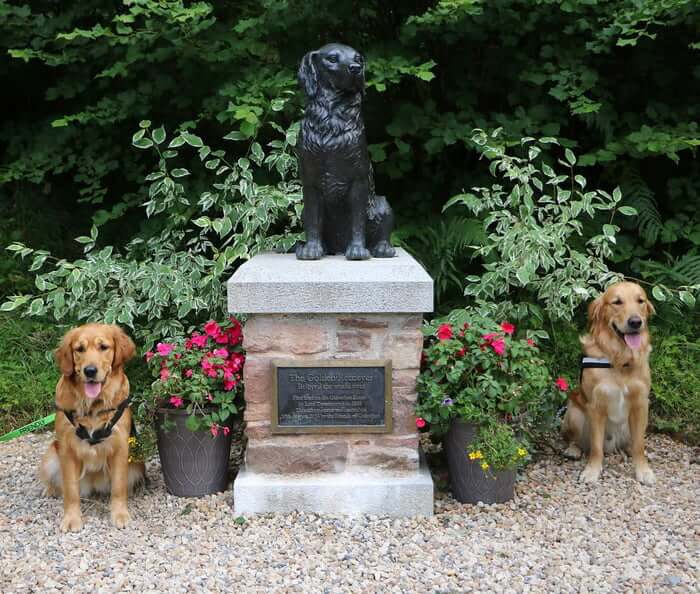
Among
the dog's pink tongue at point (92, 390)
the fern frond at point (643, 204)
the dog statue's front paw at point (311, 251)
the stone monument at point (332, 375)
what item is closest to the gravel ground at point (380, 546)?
the stone monument at point (332, 375)

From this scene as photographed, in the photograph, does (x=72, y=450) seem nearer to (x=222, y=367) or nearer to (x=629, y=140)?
(x=222, y=367)

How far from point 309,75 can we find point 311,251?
3.00ft

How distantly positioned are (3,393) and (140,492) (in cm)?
184

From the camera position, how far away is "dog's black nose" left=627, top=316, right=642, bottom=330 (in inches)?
152

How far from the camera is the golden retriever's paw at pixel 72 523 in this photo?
3574 millimetres

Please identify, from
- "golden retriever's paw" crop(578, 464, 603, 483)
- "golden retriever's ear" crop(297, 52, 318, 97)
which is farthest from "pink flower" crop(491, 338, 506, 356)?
"golden retriever's ear" crop(297, 52, 318, 97)

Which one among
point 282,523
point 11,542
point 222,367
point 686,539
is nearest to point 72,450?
point 11,542

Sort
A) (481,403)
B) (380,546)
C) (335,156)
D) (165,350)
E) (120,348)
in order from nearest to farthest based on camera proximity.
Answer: (380,546) < (120,348) < (481,403) < (335,156) < (165,350)

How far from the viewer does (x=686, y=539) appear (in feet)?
11.3

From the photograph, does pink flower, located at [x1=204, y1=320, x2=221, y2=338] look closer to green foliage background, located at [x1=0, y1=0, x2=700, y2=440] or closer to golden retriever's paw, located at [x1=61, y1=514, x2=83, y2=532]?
golden retriever's paw, located at [x1=61, y1=514, x2=83, y2=532]

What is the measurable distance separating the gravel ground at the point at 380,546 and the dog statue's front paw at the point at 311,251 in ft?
4.36

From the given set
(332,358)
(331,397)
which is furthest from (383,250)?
(331,397)

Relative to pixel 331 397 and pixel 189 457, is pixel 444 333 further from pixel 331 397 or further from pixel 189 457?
pixel 189 457

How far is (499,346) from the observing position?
3.81m
